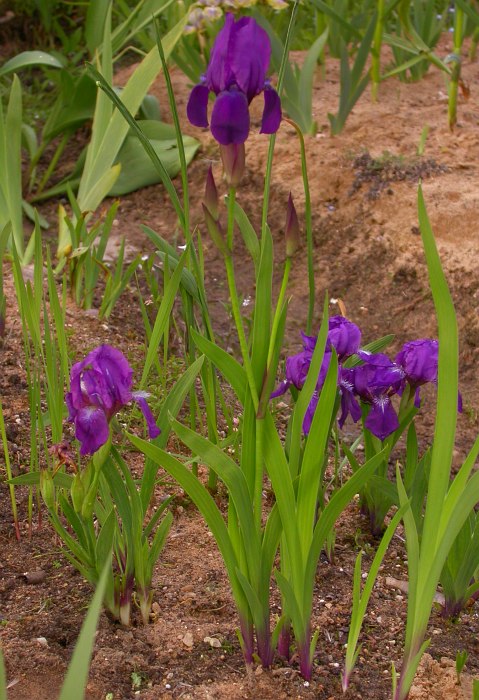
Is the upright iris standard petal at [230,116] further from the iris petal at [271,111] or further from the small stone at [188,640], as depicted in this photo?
the small stone at [188,640]

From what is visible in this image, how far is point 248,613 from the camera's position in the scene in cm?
138

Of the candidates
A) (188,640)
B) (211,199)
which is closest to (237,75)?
(211,199)

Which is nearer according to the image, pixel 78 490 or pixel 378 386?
pixel 78 490

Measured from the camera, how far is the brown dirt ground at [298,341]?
4.63 ft

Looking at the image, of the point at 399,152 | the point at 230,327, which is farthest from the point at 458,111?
the point at 230,327

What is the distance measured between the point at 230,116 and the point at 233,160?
73 mm

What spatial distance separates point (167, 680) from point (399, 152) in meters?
2.31

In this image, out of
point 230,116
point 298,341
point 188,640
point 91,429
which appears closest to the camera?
point 230,116

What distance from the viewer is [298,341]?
111 inches

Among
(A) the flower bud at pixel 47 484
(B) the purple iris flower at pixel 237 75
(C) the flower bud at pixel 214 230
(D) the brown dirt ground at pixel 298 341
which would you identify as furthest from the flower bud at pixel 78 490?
(B) the purple iris flower at pixel 237 75

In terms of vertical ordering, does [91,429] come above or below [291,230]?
below

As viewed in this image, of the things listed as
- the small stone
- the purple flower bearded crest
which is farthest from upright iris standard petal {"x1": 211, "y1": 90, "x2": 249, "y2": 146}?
the small stone

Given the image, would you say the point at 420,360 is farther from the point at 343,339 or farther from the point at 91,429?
the point at 91,429

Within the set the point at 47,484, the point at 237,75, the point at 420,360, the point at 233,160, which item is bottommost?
the point at 47,484
